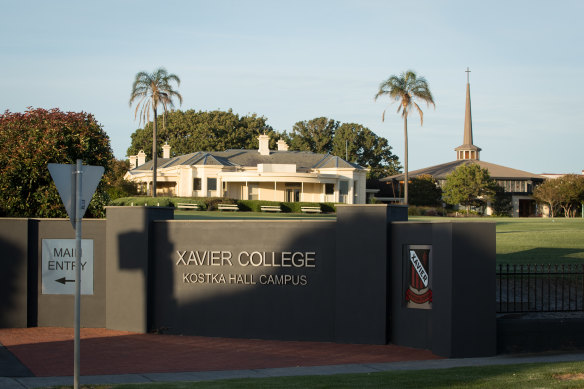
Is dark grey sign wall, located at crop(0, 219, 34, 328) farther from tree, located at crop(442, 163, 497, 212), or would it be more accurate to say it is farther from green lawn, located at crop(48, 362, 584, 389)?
tree, located at crop(442, 163, 497, 212)

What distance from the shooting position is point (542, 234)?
2828 centimetres

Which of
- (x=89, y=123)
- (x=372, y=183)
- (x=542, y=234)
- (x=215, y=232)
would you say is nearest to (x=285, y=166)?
(x=372, y=183)

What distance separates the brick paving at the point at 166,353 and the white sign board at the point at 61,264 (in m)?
1.07

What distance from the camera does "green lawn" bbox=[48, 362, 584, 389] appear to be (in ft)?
30.1

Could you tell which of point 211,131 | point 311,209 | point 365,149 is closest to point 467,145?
point 365,149

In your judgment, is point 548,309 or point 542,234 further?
point 542,234

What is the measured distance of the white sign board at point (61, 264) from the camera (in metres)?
16.0

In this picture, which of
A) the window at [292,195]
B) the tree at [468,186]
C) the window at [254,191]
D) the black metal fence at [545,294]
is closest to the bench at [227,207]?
the window at [254,191]

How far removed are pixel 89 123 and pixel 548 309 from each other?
15.3 metres

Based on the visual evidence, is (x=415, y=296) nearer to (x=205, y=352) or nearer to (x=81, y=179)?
(x=205, y=352)

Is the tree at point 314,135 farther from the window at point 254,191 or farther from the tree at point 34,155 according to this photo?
the tree at point 34,155

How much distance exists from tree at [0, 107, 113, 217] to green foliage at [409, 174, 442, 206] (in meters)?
61.8

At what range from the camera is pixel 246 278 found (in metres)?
15.0

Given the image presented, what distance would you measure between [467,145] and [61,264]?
102m
